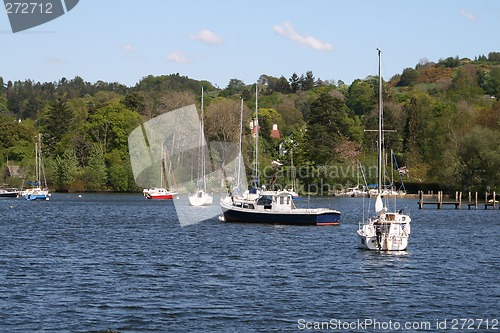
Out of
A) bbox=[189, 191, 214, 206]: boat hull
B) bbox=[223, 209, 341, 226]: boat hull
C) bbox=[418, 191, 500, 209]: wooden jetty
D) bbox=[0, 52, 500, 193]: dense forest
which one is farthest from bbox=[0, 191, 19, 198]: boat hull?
bbox=[223, 209, 341, 226]: boat hull

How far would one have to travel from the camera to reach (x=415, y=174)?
530ft

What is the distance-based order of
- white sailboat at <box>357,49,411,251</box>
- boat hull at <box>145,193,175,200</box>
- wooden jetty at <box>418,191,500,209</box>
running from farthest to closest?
boat hull at <box>145,193,175,200</box> < wooden jetty at <box>418,191,500,209</box> < white sailboat at <box>357,49,411,251</box>

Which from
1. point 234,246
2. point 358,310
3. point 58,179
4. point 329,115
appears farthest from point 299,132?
point 358,310

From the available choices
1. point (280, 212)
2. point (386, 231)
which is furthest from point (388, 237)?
point (280, 212)

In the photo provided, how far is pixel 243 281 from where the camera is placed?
40.9 meters

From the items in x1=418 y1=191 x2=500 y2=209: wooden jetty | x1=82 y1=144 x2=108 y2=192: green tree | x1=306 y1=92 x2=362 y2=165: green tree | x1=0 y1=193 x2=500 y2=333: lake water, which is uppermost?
x1=306 y1=92 x2=362 y2=165: green tree

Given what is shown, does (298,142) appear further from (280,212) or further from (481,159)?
(280,212)

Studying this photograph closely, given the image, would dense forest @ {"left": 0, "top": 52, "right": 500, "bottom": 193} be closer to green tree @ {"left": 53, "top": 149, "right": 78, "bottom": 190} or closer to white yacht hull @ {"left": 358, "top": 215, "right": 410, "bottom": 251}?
green tree @ {"left": 53, "top": 149, "right": 78, "bottom": 190}

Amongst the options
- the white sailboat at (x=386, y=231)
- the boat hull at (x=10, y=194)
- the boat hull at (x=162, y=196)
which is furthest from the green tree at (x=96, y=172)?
the white sailboat at (x=386, y=231)

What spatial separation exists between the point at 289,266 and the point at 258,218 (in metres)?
27.5

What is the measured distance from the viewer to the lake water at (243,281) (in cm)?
3152

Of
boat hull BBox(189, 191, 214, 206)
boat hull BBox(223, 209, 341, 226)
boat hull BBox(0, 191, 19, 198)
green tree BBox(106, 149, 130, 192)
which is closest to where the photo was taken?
boat hull BBox(223, 209, 341, 226)

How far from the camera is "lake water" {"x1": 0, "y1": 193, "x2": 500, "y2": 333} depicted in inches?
1241

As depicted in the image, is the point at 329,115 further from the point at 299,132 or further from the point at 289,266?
the point at 289,266
